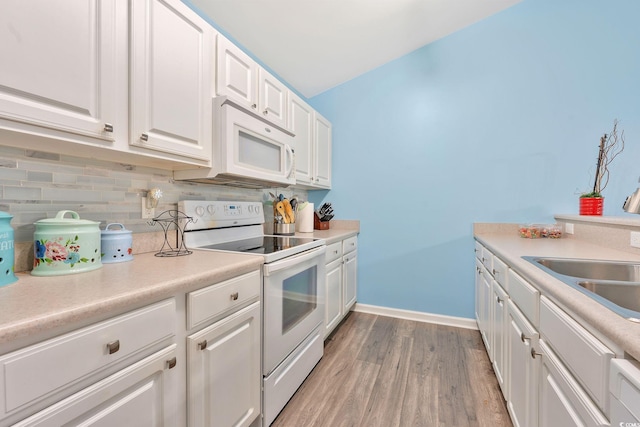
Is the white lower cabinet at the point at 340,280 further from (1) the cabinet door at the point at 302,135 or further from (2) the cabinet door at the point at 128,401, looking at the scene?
(2) the cabinet door at the point at 128,401

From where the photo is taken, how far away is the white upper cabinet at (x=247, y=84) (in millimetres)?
1507

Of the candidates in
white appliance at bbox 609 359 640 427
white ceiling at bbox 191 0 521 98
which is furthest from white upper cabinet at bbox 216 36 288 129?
white appliance at bbox 609 359 640 427

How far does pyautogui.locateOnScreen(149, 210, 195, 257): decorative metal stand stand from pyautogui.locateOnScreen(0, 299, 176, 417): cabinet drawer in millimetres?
631

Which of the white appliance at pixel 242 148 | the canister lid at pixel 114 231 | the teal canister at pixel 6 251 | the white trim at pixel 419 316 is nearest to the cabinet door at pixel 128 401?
the teal canister at pixel 6 251

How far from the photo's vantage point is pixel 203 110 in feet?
4.61

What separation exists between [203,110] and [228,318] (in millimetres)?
1012

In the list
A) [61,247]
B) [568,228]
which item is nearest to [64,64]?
[61,247]

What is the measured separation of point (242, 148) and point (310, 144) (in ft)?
3.72

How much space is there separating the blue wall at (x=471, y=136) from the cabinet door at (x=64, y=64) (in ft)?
7.55

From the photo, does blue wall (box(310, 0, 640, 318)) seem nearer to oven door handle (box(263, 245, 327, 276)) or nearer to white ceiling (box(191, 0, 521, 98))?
white ceiling (box(191, 0, 521, 98))

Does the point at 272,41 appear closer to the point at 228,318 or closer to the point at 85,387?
the point at 228,318

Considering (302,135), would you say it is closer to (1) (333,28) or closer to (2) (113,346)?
(1) (333,28)

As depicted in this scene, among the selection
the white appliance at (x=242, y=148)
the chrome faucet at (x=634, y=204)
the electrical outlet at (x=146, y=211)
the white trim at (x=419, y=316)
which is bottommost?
the white trim at (x=419, y=316)

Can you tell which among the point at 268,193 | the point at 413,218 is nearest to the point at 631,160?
the point at 413,218
